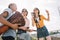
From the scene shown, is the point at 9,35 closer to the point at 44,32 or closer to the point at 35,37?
the point at 35,37

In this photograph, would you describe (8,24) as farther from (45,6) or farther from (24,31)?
(45,6)

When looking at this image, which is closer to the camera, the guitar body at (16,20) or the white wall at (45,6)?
the guitar body at (16,20)

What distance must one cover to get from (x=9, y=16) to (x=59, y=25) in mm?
682

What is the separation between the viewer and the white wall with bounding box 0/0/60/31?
2043 millimetres

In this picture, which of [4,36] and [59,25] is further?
[59,25]

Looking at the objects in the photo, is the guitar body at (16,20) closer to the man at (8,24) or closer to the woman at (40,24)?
the man at (8,24)

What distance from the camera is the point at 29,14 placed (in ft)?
6.78

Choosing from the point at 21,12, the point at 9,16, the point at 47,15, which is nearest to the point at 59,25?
the point at 47,15

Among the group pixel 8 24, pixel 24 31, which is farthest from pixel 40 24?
pixel 8 24

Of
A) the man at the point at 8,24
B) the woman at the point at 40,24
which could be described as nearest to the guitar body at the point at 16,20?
the man at the point at 8,24

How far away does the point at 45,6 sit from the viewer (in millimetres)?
2141

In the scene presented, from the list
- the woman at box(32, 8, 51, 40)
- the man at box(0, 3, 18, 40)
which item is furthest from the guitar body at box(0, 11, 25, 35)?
the woman at box(32, 8, 51, 40)

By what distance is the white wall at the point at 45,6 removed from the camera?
2.04m

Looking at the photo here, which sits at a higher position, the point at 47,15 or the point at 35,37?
the point at 47,15
